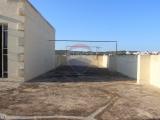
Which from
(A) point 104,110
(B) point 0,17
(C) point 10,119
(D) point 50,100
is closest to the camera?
(C) point 10,119

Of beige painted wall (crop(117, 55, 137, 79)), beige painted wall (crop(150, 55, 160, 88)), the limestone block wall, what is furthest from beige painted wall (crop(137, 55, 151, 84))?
the limestone block wall

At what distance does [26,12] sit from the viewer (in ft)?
27.5

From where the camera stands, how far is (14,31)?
8.11 metres

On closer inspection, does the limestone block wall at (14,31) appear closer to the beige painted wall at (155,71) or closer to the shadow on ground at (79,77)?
the shadow on ground at (79,77)

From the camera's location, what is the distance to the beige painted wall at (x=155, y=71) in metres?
7.10

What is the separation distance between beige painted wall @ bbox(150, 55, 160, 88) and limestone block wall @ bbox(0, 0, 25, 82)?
785cm

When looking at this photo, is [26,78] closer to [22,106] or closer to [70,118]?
[22,106]

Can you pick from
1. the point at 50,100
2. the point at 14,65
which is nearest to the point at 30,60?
the point at 14,65

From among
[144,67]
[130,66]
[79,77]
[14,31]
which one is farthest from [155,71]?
[14,31]

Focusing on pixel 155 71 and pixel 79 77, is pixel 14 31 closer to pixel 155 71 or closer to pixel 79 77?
pixel 79 77

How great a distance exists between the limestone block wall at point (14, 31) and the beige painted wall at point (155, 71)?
25.7ft

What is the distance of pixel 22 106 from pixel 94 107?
2.34 m

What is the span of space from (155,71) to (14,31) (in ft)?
28.5

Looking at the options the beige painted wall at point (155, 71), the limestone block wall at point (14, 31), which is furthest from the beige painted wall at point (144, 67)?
the limestone block wall at point (14, 31)
